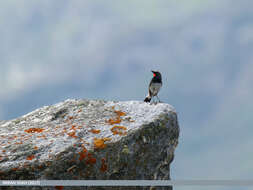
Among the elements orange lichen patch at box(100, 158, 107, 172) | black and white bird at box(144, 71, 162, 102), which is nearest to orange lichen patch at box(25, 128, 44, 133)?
orange lichen patch at box(100, 158, 107, 172)

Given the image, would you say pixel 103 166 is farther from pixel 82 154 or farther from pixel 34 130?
pixel 34 130

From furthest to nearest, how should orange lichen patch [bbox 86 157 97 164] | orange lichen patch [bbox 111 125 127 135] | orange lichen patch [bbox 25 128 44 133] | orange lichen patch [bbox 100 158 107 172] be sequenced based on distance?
orange lichen patch [bbox 25 128 44 133] < orange lichen patch [bbox 111 125 127 135] < orange lichen patch [bbox 100 158 107 172] < orange lichen patch [bbox 86 157 97 164]

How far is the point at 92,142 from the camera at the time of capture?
734cm

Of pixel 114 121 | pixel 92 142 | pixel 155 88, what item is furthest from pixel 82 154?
pixel 155 88

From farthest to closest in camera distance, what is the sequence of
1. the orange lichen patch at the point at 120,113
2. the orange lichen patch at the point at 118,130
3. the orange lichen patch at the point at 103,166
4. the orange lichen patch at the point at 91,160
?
the orange lichen patch at the point at 120,113 < the orange lichen patch at the point at 118,130 < the orange lichen patch at the point at 103,166 < the orange lichen patch at the point at 91,160

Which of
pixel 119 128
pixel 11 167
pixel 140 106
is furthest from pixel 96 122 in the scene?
pixel 11 167

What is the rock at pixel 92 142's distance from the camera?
6922mm

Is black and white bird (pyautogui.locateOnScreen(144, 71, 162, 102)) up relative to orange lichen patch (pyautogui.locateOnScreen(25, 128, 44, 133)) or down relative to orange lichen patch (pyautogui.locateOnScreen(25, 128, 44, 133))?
up

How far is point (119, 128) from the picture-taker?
786 centimetres

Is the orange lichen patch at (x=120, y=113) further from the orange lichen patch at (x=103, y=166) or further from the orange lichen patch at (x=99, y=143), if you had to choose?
the orange lichen patch at (x=103, y=166)

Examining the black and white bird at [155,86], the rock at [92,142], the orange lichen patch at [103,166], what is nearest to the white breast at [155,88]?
the black and white bird at [155,86]

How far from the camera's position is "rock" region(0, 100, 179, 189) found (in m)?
6.92

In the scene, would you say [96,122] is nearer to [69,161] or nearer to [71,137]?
[71,137]

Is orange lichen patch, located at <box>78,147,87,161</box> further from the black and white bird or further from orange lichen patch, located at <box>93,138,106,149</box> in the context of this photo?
the black and white bird
